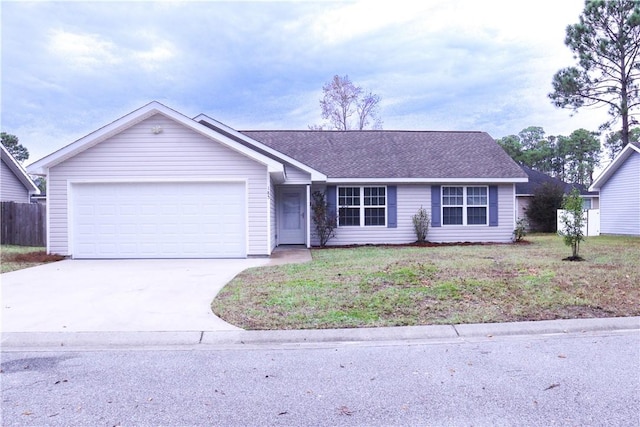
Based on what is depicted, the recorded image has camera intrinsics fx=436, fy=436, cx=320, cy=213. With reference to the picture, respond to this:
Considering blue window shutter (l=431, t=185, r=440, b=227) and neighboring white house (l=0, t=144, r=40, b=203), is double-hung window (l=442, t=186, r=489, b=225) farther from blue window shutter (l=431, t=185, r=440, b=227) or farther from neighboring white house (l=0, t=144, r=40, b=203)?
neighboring white house (l=0, t=144, r=40, b=203)

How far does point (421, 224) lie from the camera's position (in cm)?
1641

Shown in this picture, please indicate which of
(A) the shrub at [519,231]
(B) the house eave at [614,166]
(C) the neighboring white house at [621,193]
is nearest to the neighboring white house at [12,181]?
(A) the shrub at [519,231]

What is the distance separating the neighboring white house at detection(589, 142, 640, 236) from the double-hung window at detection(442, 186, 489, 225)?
902 cm

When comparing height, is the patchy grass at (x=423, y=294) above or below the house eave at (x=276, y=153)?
below

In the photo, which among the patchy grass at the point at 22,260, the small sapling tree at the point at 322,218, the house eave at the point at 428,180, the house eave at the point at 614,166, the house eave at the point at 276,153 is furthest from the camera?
the house eave at the point at 614,166

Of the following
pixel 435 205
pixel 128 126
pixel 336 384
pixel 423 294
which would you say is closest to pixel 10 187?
pixel 128 126

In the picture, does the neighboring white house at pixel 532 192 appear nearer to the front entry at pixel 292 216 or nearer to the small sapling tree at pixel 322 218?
the small sapling tree at pixel 322 218

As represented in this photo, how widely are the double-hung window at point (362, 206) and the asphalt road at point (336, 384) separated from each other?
1152cm

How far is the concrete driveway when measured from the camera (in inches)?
216

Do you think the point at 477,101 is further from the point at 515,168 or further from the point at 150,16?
the point at 150,16

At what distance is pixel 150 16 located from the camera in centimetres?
1289

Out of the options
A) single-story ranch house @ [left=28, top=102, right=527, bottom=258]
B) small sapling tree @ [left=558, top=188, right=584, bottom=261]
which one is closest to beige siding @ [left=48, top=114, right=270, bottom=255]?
single-story ranch house @ [left=28, top=102, right=527, bottom=258]

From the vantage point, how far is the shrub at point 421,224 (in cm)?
1634

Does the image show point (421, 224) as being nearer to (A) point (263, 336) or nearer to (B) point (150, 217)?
(B) point (150, 217)
